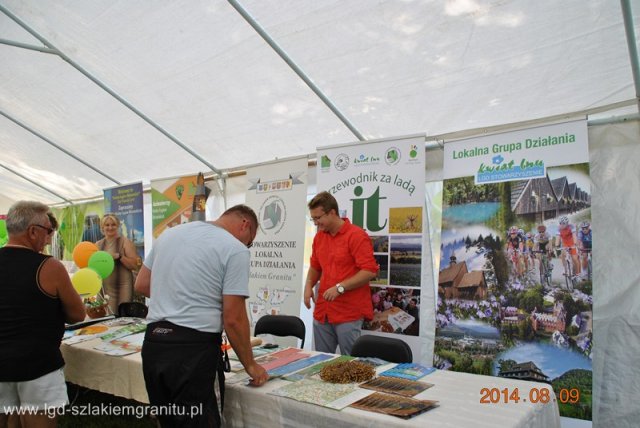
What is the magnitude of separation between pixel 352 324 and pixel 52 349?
5.98 feet

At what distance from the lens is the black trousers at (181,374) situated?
1.61 metres

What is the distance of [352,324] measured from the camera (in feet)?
10.1

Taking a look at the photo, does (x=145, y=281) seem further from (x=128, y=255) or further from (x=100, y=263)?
(x=128, y=255)

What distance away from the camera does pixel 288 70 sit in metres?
3.33

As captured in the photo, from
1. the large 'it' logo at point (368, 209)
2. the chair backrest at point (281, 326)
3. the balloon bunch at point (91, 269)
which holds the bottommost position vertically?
the chair backrest at point (281, 326)

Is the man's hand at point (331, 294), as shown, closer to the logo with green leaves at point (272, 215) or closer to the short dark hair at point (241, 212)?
the short dark hair at point (241, 212)

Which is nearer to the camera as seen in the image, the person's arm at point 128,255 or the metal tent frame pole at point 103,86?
the metal tent frame pole at point 103,86

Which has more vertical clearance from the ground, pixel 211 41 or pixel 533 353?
pixel 211 41

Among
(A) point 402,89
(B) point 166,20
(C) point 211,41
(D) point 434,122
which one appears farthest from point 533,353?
(B) point 166,20

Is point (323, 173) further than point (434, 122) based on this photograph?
Yes

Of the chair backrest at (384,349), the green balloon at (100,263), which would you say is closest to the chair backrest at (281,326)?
the chair backrest at (384,349)

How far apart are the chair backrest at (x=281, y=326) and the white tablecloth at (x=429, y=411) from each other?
3.92 ft

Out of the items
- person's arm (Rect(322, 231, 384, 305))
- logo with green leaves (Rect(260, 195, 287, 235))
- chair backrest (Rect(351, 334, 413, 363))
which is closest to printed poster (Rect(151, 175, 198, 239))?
logo with green leaves (Rect(260, 195, 287, 235))

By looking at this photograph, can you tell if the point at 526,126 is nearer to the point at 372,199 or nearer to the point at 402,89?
the point at 402,89
